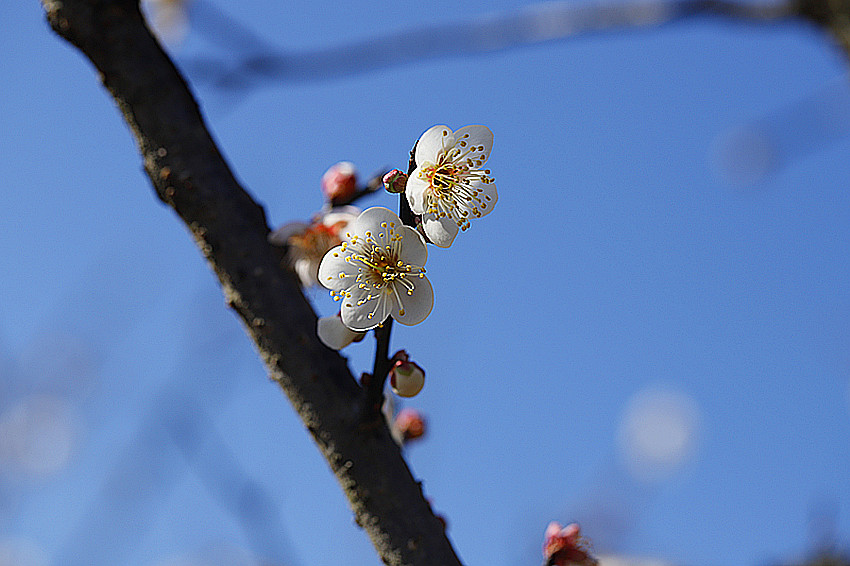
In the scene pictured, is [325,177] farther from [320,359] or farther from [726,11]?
[726,11]

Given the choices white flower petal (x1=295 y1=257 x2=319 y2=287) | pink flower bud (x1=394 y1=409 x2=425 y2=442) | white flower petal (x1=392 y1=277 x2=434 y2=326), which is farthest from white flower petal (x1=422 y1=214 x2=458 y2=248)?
pink flower bud (x1=394 y1=409 x2=425 y2=442)

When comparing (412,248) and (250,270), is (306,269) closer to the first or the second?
(250,270)

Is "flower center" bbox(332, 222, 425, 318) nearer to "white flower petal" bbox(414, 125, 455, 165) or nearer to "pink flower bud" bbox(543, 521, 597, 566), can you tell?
"white flower petal" bbox(414, 125, 455, 165)

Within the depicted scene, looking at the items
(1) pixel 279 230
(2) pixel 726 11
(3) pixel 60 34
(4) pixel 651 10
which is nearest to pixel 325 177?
(1) pixel 279 230

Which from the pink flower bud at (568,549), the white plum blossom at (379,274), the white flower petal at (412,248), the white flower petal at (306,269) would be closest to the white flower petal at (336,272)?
the white plum blossom at (379,274)

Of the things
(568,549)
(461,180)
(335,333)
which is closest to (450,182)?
(461,180)

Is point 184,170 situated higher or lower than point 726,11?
lower
